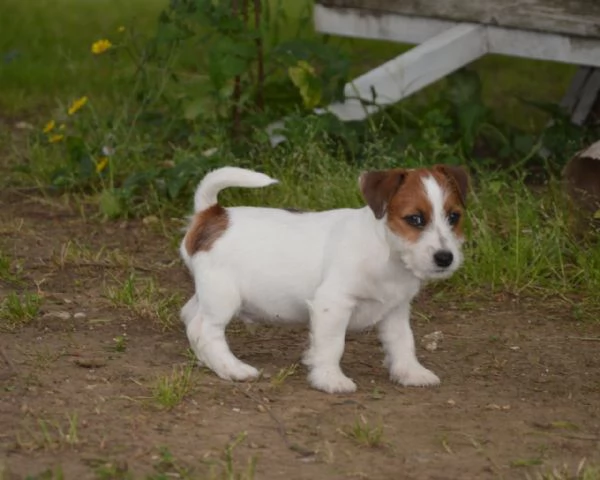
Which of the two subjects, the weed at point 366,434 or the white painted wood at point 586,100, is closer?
the weed at point 366,434

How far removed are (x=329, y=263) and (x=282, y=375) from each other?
0.45m

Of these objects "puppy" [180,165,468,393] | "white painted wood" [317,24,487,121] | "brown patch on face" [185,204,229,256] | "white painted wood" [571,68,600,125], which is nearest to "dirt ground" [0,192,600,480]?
"puppy" [180,165,468,393]

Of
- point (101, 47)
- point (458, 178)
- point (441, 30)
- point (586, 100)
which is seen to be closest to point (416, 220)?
point (458, 178)

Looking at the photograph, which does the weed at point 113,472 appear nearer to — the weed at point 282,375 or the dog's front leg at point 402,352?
the weed at point 282,375

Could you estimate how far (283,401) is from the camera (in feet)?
17.0

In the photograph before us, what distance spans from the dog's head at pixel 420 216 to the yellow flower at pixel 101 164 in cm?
323

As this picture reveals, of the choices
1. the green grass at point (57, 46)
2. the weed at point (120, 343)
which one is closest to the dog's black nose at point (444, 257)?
the weed at point (120, 343)

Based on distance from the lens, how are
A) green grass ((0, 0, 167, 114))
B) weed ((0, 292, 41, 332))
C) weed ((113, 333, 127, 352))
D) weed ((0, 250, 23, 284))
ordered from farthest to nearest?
1. green grass ((0, 0, 167, 114))
2. weed ((0, 250, 23, 284))
3. weed ((0, 292, 41, 332))
4. weed ((113, 333, 127, 352))

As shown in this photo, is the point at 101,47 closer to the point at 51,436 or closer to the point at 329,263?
the point at 329,263

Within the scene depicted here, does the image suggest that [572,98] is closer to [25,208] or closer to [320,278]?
[25,208]

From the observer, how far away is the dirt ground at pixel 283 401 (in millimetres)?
4562

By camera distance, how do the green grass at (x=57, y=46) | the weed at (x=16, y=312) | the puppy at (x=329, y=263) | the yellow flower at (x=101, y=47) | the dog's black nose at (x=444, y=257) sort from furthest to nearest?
1. the green grass at (x=57, y=46)
2. the yellow flower at (x=101, y=47)
3. the weed at (x=16, y=312)
4. the puppy at (x=329, y=263)
5. the dog's black nose at (x=444, y=257)

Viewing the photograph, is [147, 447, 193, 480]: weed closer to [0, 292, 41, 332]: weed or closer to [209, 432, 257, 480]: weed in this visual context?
[209, 432, 257, 480]: weed

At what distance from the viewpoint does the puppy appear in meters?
5.14
